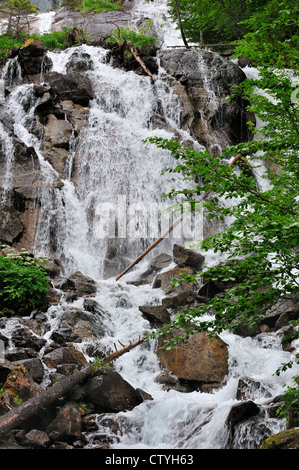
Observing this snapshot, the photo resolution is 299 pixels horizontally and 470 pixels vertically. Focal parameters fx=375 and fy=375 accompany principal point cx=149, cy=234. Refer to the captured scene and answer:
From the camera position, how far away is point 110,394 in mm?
6129

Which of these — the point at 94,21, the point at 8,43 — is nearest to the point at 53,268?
the point at 8,43

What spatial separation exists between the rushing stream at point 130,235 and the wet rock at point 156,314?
0.78 feet

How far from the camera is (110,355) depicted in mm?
7332

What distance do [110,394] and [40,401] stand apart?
122cm

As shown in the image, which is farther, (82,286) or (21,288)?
(82,286)

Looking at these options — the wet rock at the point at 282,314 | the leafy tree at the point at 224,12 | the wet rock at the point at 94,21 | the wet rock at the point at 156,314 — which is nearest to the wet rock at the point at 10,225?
the wet rock at the point at 156,314

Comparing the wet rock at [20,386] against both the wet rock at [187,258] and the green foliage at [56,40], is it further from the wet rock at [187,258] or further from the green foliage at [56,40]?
the green foliage at [56,40]

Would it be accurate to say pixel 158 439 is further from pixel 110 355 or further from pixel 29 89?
pixel 29 89

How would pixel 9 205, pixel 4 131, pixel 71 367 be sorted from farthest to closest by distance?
pixel 4 131 → pixel 9 205 → pixel 71 367

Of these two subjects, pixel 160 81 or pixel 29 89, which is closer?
pixel 29 89

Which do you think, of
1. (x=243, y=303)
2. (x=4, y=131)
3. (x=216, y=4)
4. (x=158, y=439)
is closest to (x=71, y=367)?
(x=158, y=439)

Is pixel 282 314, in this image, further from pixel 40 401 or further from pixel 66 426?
pixel 40 401

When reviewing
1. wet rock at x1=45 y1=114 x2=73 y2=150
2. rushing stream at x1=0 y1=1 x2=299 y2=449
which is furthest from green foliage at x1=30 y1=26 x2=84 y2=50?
wet rock at x1=45 y1=114 x2=73 y2=150
